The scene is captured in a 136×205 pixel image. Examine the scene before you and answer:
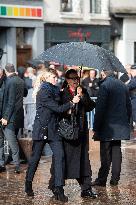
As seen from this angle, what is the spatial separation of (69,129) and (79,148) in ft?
1.38

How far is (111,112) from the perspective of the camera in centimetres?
1123

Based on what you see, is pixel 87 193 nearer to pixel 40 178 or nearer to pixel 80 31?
pixel 40 178

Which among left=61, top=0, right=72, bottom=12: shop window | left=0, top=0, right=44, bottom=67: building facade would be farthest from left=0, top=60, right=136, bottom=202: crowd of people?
left=61, top=0, right=72, bottom=12: shop window

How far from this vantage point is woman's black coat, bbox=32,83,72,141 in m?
10.2

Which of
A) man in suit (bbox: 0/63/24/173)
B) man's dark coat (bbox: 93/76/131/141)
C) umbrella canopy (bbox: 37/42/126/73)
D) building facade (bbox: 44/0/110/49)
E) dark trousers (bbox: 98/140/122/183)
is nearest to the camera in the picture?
umbrella canopy (bbox: 37/42/126/73)

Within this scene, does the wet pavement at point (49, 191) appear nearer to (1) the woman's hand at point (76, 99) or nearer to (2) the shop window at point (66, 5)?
(1) the woman's hand at point (76, 99)

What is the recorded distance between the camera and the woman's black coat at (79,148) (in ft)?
33.7

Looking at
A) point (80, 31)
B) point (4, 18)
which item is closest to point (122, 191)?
point (4, 18)

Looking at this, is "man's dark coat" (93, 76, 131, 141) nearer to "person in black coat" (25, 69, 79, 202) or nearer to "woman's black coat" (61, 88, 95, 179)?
"woman's black coat" (61, 88, 95, 179)

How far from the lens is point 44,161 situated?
14250mm

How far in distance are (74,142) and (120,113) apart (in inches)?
48.9

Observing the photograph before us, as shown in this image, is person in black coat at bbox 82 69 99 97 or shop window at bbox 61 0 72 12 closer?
person in black coat at bbox 82 69 99 97

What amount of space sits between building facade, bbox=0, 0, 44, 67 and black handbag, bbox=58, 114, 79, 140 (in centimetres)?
1633

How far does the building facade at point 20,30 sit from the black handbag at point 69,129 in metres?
16.3
